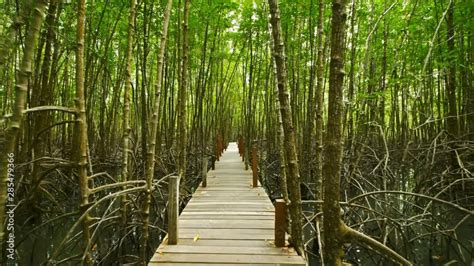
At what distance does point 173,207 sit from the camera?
3338mm

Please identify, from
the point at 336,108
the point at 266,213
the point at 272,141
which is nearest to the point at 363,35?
the point at 272,141

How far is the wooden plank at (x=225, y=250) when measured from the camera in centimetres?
322

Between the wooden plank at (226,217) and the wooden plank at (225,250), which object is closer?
the wooden plank at (225,250)

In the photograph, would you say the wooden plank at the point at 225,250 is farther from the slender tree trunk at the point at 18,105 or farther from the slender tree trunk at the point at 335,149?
the slender tree trunk at the point at 18,105

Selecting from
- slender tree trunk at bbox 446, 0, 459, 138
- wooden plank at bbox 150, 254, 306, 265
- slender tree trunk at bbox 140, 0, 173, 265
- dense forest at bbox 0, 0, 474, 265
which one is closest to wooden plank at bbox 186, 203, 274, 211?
dense forest at bbox 0, 0, 474, 265

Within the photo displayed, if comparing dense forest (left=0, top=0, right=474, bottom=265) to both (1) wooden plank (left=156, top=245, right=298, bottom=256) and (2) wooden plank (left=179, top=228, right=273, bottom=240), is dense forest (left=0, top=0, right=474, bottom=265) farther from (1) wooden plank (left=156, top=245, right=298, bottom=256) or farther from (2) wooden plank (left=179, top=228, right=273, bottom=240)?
(2) wooden plank (left=179, top=228, right=273, bottom=240)

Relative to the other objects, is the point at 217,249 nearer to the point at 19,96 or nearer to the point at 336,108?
the point at 336,108

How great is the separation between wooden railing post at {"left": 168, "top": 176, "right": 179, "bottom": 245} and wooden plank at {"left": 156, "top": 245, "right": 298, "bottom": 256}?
0.10 meters

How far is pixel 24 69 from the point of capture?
1351 millimetres

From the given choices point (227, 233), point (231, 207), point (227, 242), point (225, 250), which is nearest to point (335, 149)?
point (225, 250)

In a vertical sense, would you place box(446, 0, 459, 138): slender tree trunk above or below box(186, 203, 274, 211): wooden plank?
above

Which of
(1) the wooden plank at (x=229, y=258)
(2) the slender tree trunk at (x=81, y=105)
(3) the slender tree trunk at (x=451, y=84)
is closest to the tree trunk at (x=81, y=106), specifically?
(2) the slender tree trunk at (x=81, y=105)

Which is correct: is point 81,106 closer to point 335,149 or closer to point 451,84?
point 335,149

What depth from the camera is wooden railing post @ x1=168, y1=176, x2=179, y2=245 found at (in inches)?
130
